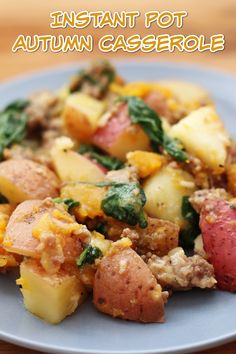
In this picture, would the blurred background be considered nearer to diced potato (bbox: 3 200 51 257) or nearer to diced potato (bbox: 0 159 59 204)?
diced potato (bbox: 0 159 59 204)

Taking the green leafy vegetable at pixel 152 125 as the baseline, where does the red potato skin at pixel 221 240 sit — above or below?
below

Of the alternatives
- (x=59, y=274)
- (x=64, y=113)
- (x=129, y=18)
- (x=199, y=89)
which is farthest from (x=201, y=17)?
(x=59, y=274)

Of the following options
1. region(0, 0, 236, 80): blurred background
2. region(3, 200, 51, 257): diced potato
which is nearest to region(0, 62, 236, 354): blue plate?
region(3, 200, 51, 257): diced potato

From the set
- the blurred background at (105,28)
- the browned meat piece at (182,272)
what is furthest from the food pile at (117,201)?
the blurred background at (105,28)

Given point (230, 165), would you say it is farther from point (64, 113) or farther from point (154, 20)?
point (154, 20)

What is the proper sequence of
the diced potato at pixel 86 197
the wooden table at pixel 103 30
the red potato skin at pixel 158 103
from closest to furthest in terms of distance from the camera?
the diced potato at pixel 86 197 → the red potato skin at pixel 158 103 → the wooden table at pixel 103 30

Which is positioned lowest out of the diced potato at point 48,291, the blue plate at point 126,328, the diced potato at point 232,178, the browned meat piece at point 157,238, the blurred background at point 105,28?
the blue plate at point 126,328

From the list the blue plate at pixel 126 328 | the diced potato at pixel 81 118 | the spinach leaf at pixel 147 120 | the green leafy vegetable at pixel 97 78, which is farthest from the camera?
the green leafy vegetable at pixel 97 78

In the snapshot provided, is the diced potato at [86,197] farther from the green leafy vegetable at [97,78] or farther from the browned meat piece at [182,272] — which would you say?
the green leafy vegetable at [97,78]
